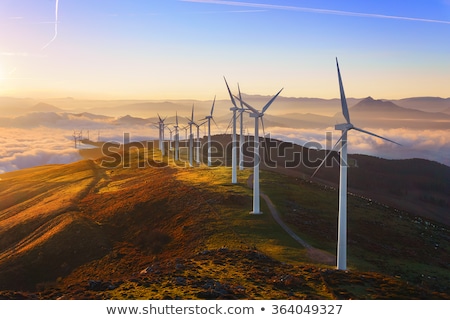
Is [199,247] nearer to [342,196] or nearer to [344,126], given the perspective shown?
[342,196]

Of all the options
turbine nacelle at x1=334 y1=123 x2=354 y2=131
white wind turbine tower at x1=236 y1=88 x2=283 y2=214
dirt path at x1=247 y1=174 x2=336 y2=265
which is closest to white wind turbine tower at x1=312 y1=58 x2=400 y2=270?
turbine nacelle at x1=334 y1=123 x2=354 y2=131

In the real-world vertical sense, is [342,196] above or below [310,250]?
above

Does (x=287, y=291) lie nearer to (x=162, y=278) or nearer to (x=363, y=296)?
(x=363, y=296)

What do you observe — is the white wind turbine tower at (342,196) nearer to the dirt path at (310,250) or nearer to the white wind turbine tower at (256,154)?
the dirt path at (310,250)

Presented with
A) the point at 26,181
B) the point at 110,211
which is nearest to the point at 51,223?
the point at 110,211

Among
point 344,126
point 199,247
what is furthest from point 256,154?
point 344,126

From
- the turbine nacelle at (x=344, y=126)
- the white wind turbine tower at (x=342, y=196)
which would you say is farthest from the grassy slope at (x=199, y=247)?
the turbine nacelle at (x=344, y=126)

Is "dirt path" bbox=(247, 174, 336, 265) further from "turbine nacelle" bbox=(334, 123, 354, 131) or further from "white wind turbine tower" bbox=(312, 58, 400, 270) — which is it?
"turbine nacelle" bbox=(334, 123, 354, 131)

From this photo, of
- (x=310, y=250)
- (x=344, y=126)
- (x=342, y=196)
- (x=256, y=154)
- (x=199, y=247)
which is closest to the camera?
(x=342, y=196)
